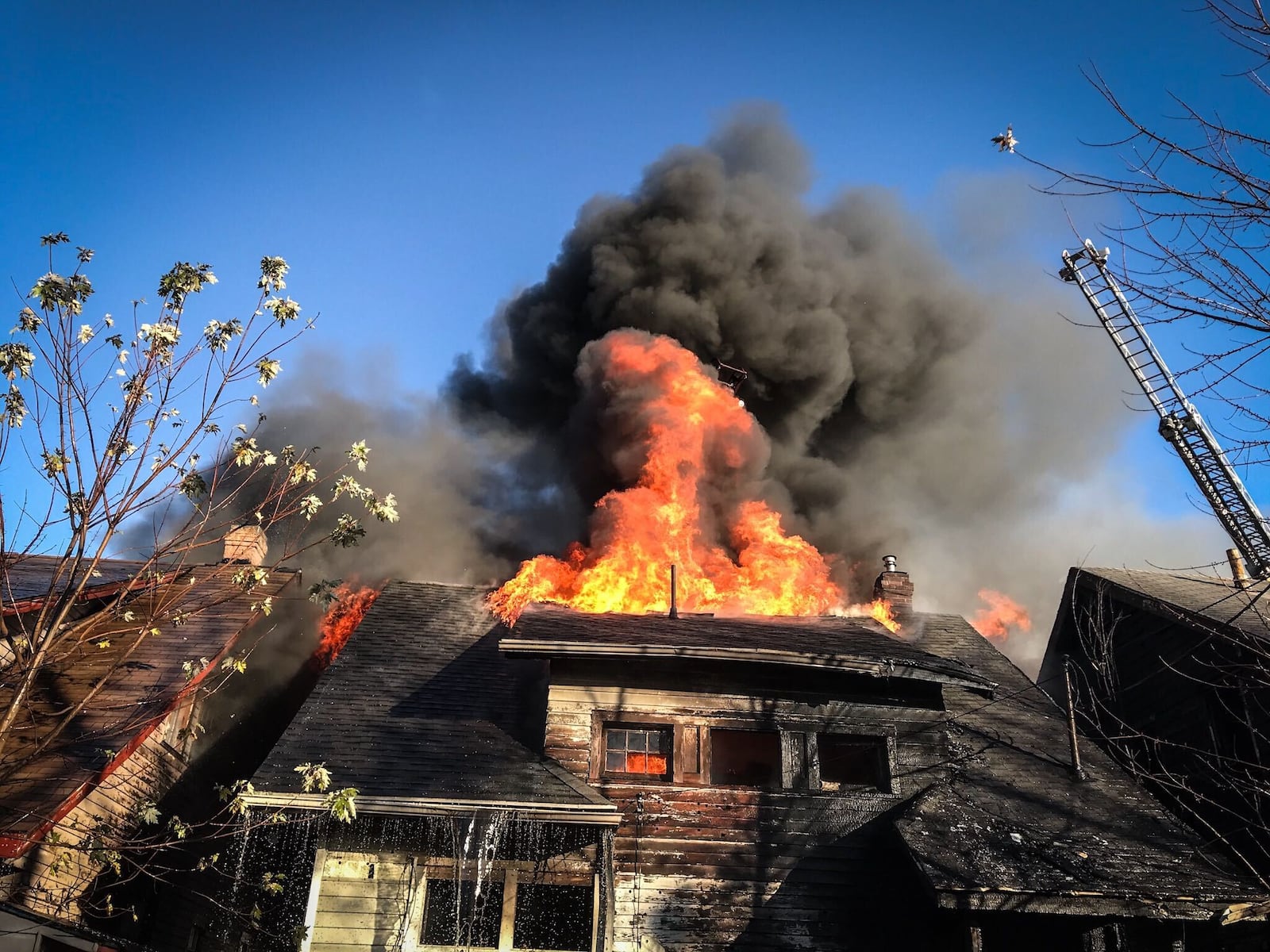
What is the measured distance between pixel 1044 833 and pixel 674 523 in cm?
1044

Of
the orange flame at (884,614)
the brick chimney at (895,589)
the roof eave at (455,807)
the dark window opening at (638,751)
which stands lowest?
the roof eave at (455,807)

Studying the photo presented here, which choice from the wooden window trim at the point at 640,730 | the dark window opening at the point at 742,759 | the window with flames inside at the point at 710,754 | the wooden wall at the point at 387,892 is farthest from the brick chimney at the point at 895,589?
the wooden wall at the point at 387,892

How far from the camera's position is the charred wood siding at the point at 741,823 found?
10.7 metres

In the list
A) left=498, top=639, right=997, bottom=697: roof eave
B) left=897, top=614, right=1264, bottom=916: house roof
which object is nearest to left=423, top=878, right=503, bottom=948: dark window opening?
left=498, top=639, right=997, bottom=697: roof eave

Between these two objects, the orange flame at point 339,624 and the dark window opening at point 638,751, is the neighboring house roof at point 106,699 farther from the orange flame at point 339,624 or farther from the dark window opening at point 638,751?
the dark window opening at point 638,751

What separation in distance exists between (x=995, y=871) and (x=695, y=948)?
3.75 meters

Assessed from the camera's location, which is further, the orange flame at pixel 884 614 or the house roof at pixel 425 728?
the orange flame at pixel 884 614

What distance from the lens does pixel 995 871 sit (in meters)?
9.95

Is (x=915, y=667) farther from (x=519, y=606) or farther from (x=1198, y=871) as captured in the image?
(x=519, y=606)

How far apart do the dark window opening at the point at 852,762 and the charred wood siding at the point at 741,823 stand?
0.17 metres

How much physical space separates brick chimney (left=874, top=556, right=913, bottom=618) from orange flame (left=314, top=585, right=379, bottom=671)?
10877mm

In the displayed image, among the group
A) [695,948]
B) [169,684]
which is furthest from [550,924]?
[169,684]

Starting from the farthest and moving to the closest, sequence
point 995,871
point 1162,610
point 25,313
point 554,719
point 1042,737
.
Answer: point 1162,610, point 1042,737, point 554,719, point 995,871, point 25,313

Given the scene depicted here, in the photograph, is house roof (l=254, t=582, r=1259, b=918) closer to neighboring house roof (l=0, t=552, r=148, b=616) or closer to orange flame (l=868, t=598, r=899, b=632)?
orange flame (l=868, t=598, r=899, b=632)
